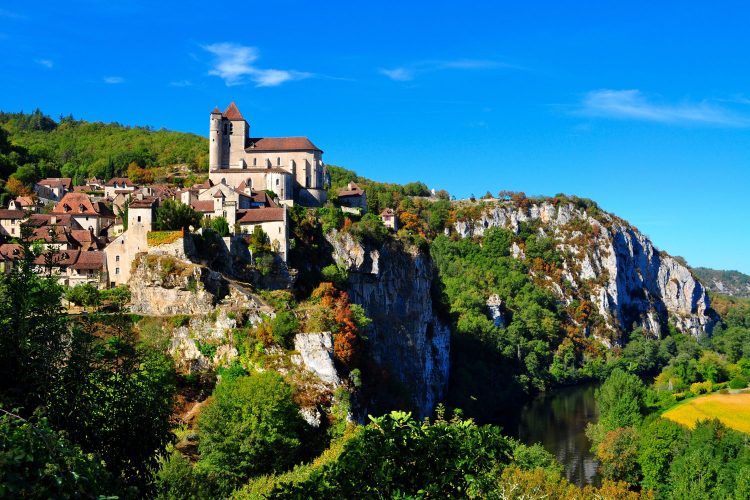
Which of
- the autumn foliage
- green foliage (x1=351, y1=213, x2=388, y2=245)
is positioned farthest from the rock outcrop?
green foliage (x1=351, y1=213, x2=388, y2=245)

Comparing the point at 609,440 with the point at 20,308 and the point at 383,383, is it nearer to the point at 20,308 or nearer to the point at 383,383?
the point at 383,383

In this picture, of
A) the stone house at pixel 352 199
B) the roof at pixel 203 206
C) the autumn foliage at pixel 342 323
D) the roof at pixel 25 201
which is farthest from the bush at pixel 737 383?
the roof at pixel 25 201

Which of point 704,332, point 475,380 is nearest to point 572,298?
point 704,332

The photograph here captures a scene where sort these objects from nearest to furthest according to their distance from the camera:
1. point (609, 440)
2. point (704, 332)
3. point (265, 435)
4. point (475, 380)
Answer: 1. point (265, 435)
2. point (609, 440)
3. point (475, 380)
4. point (704, 332)

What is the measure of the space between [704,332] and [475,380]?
86.8m

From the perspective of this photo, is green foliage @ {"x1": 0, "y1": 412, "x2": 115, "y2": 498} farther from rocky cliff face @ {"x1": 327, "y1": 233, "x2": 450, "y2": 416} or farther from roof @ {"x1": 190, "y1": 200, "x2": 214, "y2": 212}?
roof @ {"x1": 190, "y1": 200, "x2": 214, "y2": 212}

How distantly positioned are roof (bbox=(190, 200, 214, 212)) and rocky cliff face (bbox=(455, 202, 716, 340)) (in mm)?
94096

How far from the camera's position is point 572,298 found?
134 meters

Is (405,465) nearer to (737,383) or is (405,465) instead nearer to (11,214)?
(11,214)

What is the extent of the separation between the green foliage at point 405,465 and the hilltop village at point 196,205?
30.4m

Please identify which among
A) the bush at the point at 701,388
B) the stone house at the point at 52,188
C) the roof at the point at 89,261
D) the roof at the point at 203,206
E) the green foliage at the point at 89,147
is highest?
the green foliage at the point at 89,147

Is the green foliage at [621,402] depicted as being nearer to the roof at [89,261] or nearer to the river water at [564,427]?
the river water at [564,427]

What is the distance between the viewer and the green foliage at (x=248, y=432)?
32.9 meters

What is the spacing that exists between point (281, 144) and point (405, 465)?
59.4m
